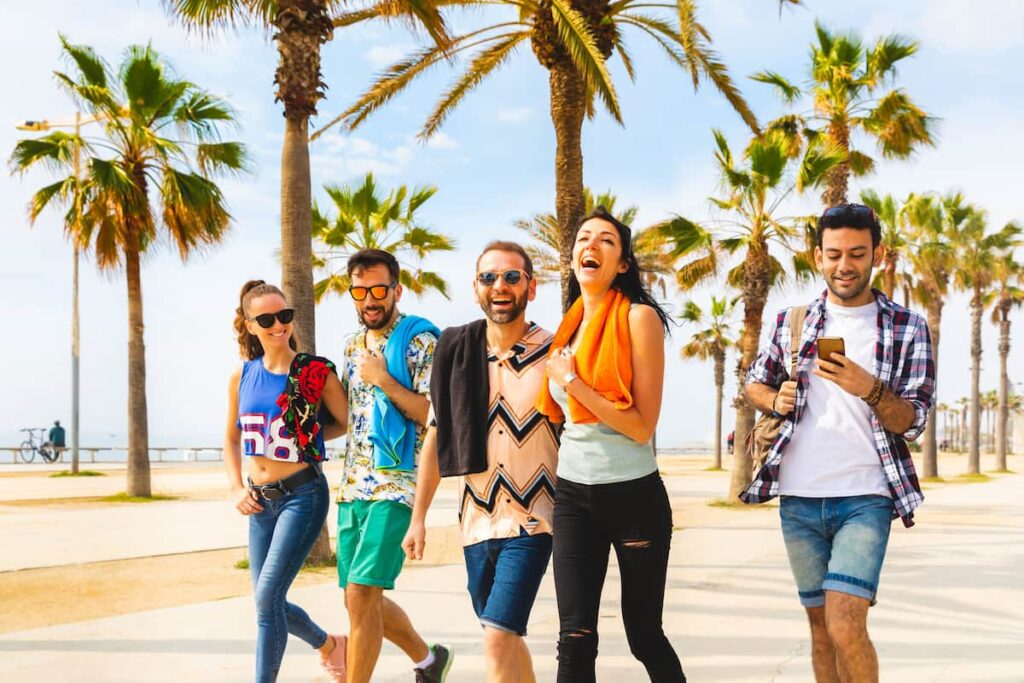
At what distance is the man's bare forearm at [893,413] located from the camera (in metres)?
3.64

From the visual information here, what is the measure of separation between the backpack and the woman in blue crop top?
6.53ft

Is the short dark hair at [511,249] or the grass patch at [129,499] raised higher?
the short dark hair at [511,249]

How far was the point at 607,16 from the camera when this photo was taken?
45.4 ft

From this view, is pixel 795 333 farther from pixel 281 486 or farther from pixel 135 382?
pixel 135 382

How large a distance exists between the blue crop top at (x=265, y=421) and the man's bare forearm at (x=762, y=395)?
204 centimetres

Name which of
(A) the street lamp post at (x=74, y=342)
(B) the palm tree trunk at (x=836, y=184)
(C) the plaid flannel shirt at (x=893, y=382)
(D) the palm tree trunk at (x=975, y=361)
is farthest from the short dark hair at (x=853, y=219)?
(D) the palm tree trunk at (x=975, y=361)

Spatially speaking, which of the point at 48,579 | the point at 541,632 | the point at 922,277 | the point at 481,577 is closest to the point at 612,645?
the point at 541,632

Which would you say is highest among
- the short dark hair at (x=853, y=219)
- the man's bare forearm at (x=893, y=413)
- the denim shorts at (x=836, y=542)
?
the short dark hair at (x=853, y=219)

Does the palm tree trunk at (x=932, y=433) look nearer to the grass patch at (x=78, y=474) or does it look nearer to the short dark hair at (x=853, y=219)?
the grass patch at (x=78, y=474)

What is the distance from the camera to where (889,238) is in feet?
110

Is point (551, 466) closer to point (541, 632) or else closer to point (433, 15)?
point (541, 632)

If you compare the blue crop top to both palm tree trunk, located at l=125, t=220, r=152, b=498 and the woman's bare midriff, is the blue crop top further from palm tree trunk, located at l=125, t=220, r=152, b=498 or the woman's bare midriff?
palm tree trunk, located at l=125, t=220, r=152, b=498

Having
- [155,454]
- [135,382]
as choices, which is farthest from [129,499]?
[155,454]

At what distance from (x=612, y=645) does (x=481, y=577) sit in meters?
2.69
